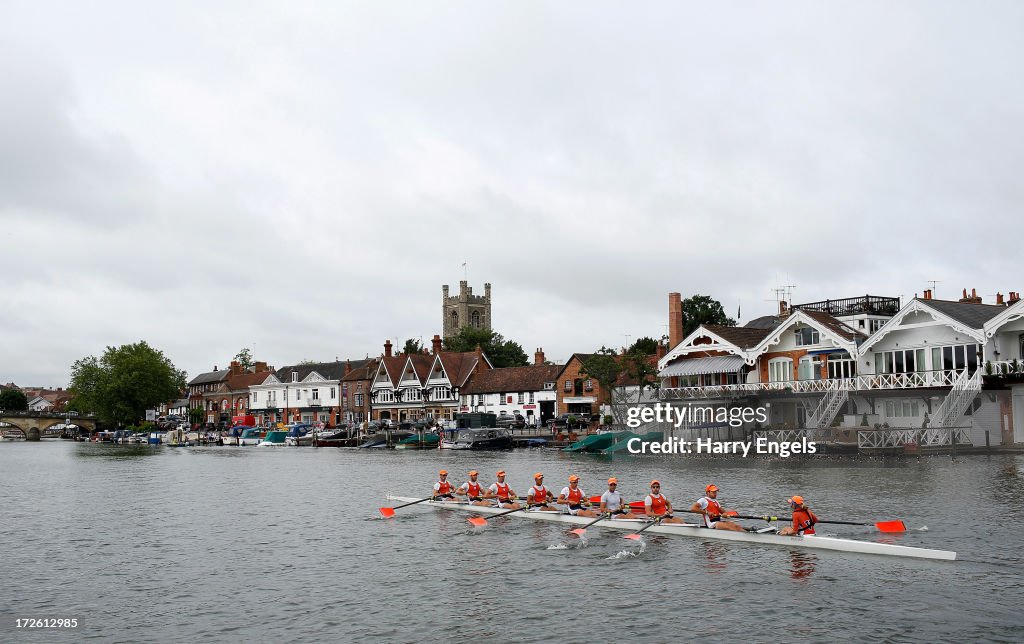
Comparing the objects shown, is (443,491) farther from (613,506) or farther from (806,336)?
(806,336)

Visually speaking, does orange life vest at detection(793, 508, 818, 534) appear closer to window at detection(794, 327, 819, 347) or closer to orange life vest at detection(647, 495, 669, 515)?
orange life vest at detection(647, 495, 669, 515)

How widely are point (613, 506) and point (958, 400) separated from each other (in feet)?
117

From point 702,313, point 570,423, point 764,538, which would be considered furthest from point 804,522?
point 702,313

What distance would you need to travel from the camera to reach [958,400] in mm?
54688

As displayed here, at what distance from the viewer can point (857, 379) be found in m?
59.7

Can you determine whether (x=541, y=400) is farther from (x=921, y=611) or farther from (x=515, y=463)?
(x=921, y=611)

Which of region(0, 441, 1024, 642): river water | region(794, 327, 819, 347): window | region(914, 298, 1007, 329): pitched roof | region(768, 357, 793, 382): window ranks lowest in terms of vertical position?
region(0, 441, 1024, 642): river water

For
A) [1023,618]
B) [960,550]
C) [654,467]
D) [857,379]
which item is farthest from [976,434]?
[1023,618]

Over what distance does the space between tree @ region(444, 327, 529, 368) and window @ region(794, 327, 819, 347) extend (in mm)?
64569

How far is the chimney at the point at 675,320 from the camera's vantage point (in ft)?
253

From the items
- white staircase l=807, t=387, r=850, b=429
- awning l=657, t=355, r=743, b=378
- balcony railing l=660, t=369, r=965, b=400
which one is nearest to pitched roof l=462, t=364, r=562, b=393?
awning l=657, t=355, r=743, b=378

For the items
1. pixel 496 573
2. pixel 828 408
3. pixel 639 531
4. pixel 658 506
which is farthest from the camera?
pixel 828 408

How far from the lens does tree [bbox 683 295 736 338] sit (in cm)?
9981

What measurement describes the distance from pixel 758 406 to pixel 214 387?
375ft
